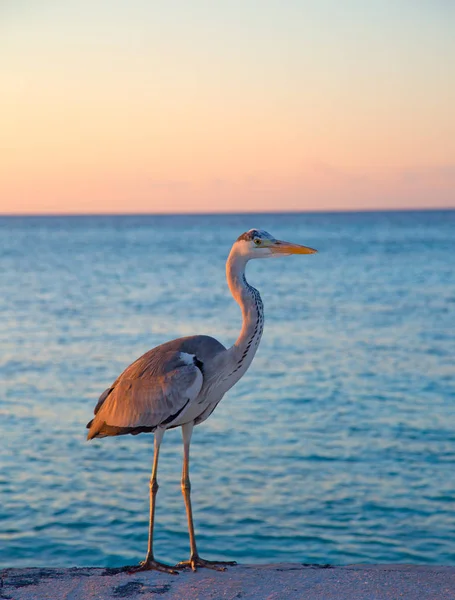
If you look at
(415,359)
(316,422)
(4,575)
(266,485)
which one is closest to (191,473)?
(266,485)

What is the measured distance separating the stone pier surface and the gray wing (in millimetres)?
1263

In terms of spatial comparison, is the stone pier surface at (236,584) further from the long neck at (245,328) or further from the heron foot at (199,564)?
the long neck at (245,328)

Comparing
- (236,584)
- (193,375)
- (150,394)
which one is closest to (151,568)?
(236,584)

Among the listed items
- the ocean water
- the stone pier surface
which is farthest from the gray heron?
the ocean water

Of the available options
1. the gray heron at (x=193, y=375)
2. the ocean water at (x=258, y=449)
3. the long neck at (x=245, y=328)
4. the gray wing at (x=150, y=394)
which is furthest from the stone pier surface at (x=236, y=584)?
the ocean water at (x=258, y=449)

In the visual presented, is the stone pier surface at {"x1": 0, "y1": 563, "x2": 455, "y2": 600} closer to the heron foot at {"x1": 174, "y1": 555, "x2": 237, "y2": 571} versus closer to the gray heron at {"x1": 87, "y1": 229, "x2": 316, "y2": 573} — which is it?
the heron foot at {"x1": 174, "y1": 555, "x2": 237, "y2": 571}

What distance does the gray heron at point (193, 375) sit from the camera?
7363mm

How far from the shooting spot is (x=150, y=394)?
759 cm

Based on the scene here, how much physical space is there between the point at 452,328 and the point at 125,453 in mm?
19400

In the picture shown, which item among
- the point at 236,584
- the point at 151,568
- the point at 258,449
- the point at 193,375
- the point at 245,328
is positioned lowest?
the point at 258,449

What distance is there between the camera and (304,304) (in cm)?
4219

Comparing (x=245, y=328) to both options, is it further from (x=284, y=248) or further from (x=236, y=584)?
(x=236, y=584)

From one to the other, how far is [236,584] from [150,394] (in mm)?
1791

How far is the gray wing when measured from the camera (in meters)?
7.40
